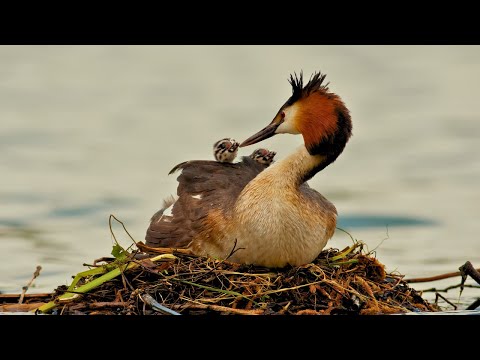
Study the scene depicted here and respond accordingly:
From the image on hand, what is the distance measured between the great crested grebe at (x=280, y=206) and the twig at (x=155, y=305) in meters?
0.74

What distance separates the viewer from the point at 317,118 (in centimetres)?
528

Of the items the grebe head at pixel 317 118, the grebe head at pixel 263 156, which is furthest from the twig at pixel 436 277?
the grebe head at pixel 263 156

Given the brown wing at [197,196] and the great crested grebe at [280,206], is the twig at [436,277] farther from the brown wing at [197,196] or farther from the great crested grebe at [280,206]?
the brown wing at [197,196]

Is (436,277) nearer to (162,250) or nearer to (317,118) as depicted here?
(317,118)

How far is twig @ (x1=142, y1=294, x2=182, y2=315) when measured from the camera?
4574mm

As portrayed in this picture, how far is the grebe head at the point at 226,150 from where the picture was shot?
5973mm

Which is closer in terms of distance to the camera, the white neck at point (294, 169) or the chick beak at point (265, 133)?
the white neck at point (294, 169)

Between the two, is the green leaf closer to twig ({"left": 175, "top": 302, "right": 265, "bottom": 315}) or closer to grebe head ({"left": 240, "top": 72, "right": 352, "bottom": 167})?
twig ({"left": 175, "top": 302, "right": 265, "bottom": 315})

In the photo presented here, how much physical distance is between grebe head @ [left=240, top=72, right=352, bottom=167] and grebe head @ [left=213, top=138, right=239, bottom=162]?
0.62 m

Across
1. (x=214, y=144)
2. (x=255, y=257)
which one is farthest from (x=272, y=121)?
(x=255, y=257)

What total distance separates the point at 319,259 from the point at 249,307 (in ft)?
3.29

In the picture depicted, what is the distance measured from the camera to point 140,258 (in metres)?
5.37

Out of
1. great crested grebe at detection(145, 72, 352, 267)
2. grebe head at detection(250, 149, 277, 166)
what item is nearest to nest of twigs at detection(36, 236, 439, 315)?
great crested grebe at detection(145, 72, 352, 267)
